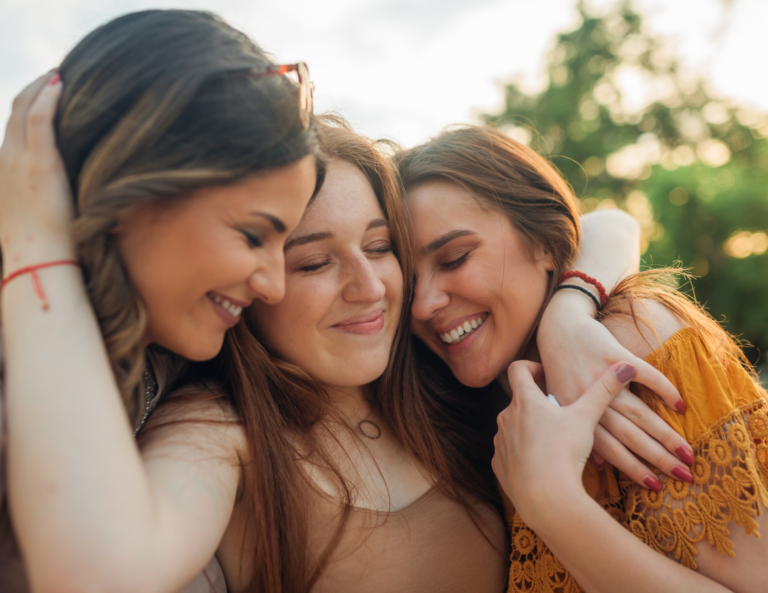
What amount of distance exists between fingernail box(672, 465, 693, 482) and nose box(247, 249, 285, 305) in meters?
1.49

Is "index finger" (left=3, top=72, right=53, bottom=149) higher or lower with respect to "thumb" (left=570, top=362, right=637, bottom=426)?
higher

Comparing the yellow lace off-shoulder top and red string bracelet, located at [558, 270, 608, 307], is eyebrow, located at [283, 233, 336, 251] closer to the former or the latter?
red string bracelet, located at [558, 270, 608, 307]

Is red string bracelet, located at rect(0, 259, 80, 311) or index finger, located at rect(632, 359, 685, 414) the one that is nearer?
red string bracelet, located at rect(0, 259, 80, 311)

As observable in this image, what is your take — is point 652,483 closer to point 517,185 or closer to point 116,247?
point 517,185

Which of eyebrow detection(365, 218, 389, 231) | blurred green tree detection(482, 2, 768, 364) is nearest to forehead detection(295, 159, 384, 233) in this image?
eyebrow detection(365, 218, 389, 231)

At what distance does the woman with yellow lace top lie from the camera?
170 centimetres

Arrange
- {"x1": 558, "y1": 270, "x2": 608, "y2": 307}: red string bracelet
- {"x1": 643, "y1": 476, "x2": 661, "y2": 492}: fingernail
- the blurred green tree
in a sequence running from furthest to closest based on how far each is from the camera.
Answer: the blurred green tree, {"x1": 558, "y1": 270, "x2": 608, "y2": 307}: red string bracelet, {"x1": 643, "y1": 476, "x2": 661, "y2": 492}: fingernail

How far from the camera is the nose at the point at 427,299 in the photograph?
2.54 m

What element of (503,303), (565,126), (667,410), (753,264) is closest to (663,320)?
(667,410)

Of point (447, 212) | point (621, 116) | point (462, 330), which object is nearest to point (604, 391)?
point (462, 330)

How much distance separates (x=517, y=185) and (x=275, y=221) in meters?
1.45

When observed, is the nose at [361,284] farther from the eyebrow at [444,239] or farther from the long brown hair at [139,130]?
the long brown hair at [139,130]

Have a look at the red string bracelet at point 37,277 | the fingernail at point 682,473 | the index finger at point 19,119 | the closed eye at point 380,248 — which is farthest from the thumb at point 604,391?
the index finger at point 19,119

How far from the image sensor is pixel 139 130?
1407 mm
